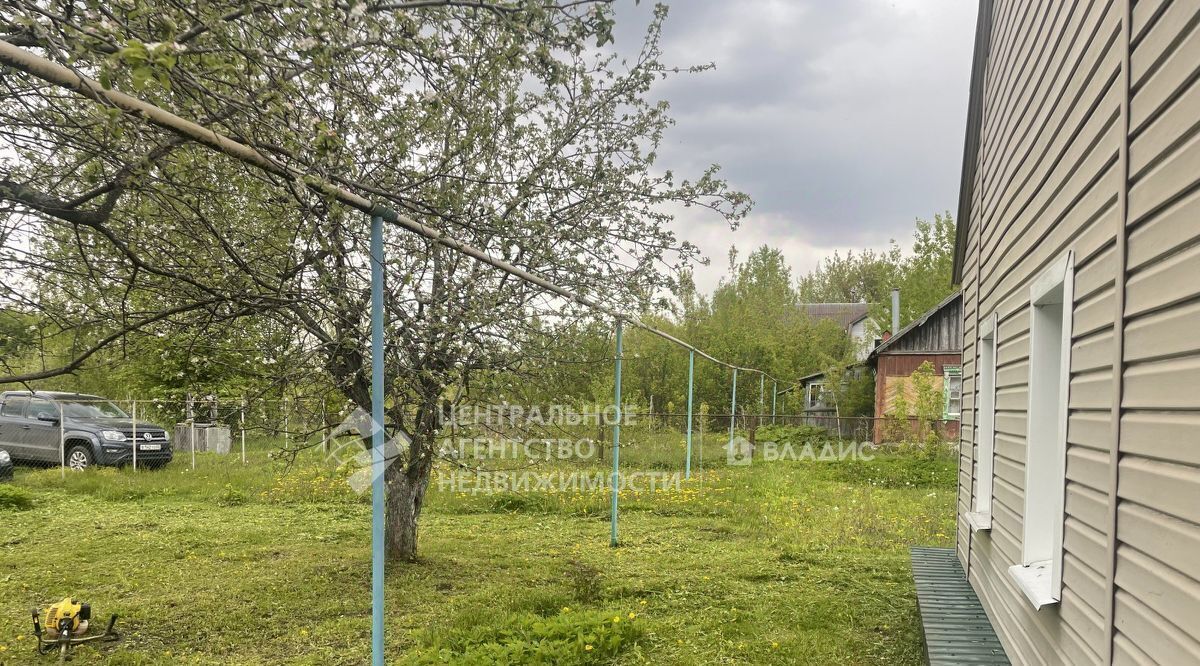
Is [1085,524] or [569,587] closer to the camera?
[1085,524]

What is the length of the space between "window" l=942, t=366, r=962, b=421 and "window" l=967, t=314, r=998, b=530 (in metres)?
13.5

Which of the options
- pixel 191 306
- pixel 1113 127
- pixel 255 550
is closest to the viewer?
pixel 1113 127

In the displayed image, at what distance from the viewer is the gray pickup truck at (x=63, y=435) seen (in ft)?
38.4

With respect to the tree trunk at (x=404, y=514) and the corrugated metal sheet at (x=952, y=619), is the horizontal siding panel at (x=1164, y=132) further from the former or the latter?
the tree trunk at (x=404, y=514)

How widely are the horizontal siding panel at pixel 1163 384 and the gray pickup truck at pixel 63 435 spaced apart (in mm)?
13631

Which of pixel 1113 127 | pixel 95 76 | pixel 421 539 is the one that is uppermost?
pixel 95 76

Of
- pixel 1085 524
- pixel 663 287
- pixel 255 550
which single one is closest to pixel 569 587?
pixel 663 287

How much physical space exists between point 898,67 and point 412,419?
459 centimetres

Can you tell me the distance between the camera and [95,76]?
350 cm

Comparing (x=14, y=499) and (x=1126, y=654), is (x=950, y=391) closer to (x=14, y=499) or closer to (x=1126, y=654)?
(x=1126, y=654)

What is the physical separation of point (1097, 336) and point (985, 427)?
104 inches

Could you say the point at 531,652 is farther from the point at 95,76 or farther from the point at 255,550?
the point at 255,550

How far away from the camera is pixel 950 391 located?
63.5 feet

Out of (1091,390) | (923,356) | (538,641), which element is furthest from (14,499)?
(923,356)
